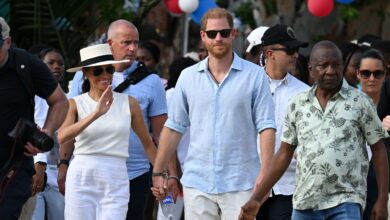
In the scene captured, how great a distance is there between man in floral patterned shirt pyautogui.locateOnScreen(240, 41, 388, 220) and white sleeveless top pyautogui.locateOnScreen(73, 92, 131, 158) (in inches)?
54.9

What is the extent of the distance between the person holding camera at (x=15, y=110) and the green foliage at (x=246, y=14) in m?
14.2

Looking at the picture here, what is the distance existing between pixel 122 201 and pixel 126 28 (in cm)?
161

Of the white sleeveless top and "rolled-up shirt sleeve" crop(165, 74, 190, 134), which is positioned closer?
"rolled-up shirt sleeve" crop(165, 74, 190, 134)

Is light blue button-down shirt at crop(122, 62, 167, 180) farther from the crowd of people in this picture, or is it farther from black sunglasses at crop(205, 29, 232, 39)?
black sunglasses at crop(205, 29, 232, 39)

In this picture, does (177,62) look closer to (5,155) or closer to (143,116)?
(143,116)

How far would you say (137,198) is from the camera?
9.82 metres

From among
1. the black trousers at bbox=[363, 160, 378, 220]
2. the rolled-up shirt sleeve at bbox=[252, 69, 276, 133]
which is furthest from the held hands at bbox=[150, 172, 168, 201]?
the black trousers at bbox=[363, 160, 378, 220]

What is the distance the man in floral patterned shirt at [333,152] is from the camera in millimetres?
8094

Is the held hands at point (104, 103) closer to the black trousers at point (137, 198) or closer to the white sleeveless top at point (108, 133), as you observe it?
the white sleeveless top at point (108, 133)

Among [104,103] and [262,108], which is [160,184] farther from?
[262,108]

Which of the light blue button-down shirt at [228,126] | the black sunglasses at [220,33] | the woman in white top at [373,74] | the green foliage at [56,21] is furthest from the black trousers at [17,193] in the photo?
the green foliage at [56,21]

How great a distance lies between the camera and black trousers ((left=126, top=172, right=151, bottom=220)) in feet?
32.1

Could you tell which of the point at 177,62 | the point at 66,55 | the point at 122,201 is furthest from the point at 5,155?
the point at 66,55

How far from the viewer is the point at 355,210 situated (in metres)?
8.10
